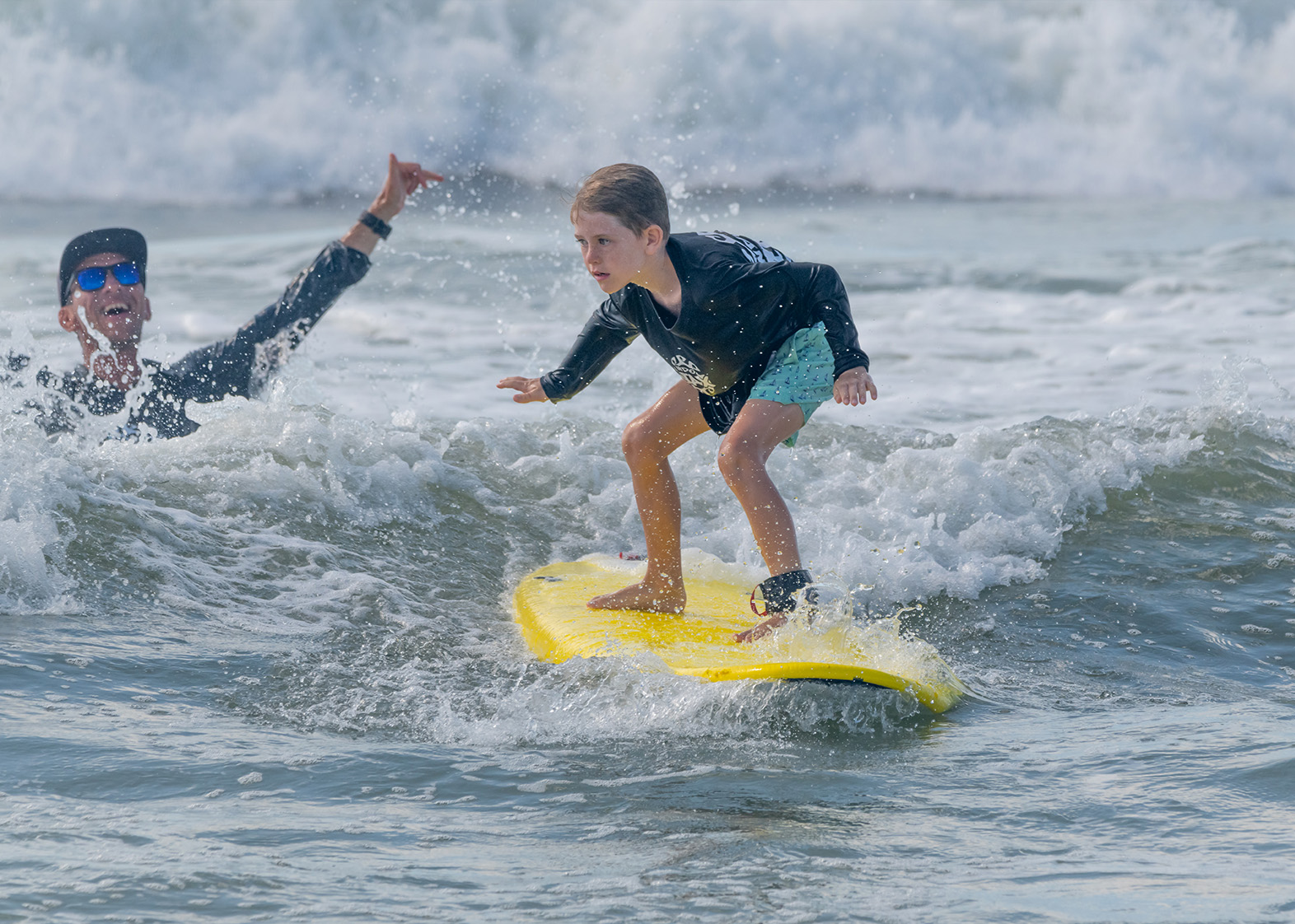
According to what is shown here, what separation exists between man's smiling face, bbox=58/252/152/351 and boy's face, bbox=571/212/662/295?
99.1 inches

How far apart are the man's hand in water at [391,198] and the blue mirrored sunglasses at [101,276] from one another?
0.88 meters

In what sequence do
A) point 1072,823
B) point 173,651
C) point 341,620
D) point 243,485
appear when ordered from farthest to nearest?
point 243,485
point 341,620
point 173,651
point 1072,823

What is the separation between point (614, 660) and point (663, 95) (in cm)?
1570

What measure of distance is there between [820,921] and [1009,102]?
724 inches

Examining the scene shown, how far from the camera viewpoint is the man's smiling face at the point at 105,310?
5441 millimetres

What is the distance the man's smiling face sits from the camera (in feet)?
17.9

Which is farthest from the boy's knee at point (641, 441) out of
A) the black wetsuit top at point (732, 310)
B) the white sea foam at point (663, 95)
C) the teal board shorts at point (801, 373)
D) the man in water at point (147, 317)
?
the white sea foam at point (663, 95)

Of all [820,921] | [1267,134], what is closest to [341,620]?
[820,921]

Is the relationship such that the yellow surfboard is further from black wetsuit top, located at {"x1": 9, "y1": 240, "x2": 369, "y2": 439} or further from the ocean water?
black wetsuit top, located at {"x1": 9, "y1": 240, "x2": 369, "y2": 439}

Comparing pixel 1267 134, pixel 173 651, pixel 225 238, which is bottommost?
pixel 173 651

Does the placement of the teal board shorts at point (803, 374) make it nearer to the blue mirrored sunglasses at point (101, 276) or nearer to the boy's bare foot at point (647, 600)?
the boy's bare foot at point (647, 600)

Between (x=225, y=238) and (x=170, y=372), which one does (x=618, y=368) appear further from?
(x=225, y=238)

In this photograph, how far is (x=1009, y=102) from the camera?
18922mm

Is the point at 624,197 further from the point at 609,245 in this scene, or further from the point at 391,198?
the point at 391,198
